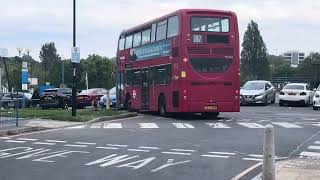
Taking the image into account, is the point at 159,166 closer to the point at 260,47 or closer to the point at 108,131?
the point at 108,131

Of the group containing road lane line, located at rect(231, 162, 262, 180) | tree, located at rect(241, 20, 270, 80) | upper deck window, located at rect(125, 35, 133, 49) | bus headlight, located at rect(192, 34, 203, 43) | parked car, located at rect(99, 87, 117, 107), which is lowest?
road lane line, located at rect(231, 162, 262, 180)

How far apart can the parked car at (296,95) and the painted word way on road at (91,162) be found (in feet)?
86.3

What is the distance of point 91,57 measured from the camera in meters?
95.6

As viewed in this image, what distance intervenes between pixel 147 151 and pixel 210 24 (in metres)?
11.8

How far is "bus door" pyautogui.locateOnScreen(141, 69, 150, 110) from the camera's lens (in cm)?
2809

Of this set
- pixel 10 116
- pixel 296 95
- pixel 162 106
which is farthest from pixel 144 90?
pixel 296 95

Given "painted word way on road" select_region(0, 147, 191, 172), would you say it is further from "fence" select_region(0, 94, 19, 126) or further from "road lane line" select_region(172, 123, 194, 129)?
"road lane line" select_region(172, 123, 194, 129)

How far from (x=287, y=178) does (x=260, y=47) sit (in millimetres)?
113218

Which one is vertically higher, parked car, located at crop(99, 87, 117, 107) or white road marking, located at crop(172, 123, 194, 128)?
parked car, located at crop(99, 87, 117, 107)

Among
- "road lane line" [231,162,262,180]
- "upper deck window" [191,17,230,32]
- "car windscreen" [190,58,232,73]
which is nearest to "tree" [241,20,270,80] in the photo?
"upper deck window" [191,17,230,32]

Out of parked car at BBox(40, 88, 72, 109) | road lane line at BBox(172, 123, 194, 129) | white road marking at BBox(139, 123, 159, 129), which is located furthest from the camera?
parked car at BBox(40, 88, 72, 109)

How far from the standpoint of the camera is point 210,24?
24391 mm

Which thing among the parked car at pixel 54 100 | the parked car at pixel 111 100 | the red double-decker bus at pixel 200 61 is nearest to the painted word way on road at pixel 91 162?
the red double-decker bus at pixel 200 61

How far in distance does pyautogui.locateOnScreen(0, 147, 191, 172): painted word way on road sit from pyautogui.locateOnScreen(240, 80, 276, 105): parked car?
26404 mm
